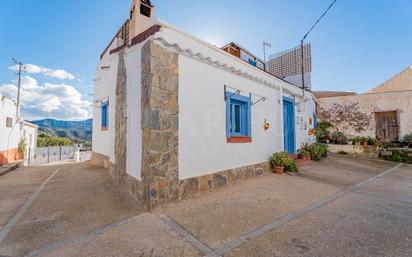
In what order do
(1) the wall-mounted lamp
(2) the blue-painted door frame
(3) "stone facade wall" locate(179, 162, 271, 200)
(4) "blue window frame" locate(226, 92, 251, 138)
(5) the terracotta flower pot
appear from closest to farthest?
(3) "stone facade wall" locate(179, 162, 271, 200), (4) "blue window frame" locate(226, 92, 251, 138), (5) the terracotta flower pot, (1) the wall-mounted lamp, (2) the blue-painted door frame

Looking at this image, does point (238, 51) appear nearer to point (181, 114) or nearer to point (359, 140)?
point (181, 114)

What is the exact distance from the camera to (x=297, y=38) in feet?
31.2

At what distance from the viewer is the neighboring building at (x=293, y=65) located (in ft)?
35.2

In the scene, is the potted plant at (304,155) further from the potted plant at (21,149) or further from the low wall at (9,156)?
the potted plant at (21,149)

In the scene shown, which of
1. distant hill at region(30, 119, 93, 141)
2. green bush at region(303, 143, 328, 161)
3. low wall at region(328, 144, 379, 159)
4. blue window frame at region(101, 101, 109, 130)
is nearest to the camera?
blue window frame at region(101, 101, 109, 130)

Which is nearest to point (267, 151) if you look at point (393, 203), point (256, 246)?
point (393, 203)

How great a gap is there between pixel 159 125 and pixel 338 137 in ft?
43.1

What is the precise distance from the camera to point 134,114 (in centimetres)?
441

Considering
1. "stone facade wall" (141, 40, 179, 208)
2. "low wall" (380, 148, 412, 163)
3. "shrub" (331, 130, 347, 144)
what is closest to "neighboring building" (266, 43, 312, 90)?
"shrub" (331, 130, 347, 144)

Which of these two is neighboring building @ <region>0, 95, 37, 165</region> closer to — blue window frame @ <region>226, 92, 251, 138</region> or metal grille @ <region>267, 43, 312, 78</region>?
blue window frame @ <region>226, 92, 251, 138</region>

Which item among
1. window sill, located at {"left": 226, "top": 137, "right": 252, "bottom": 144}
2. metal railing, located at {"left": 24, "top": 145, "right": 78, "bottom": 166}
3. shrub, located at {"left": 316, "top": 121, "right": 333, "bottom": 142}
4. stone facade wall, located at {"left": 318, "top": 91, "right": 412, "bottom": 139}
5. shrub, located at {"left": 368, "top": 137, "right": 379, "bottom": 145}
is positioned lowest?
metal railing, located at {"left": 24, "top": 145, "right": 78, "bottom": 166}

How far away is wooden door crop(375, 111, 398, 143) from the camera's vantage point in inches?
464

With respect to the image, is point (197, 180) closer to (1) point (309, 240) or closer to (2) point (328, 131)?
(1) point (309, 240)

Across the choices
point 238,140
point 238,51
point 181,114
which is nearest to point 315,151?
point 238,140
